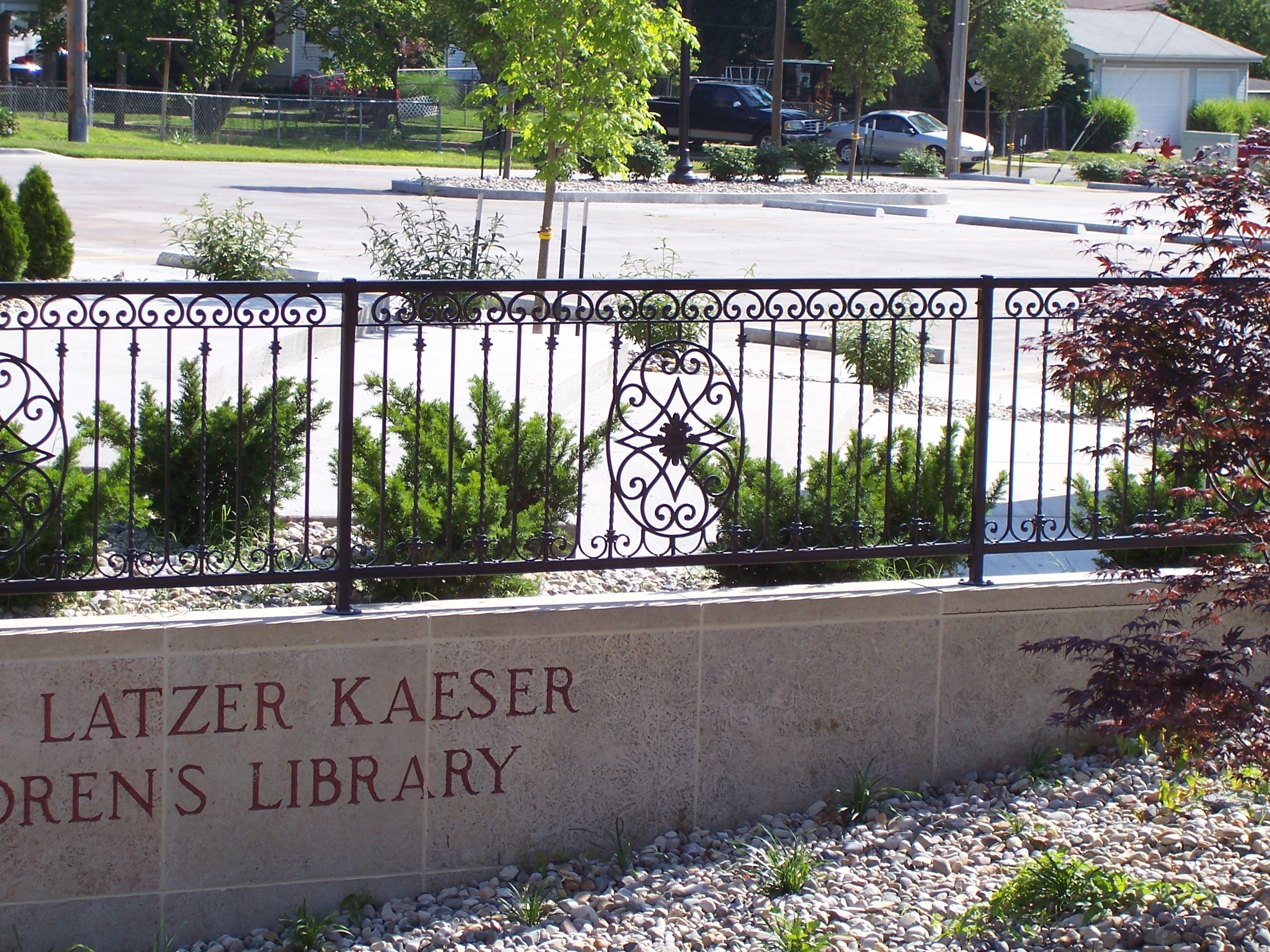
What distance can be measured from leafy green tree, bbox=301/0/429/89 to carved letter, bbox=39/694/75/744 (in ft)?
137

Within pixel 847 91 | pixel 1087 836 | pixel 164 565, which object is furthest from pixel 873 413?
pixel 847 91

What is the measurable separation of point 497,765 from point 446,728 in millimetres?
207

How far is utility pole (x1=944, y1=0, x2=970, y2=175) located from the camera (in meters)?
34.9

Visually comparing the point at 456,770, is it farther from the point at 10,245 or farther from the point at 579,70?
the point at 579,70

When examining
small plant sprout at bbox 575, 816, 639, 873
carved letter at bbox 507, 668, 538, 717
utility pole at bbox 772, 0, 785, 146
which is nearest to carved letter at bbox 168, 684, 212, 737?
carved letter at bbox 507, 668, 538, 717

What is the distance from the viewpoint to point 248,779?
14.1ft

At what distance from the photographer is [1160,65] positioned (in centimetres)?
5334

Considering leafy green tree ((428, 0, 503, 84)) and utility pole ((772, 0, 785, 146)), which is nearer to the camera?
leafy green tree ((428, 0, 503, 84))

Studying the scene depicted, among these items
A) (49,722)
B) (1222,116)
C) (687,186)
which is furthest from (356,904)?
(1222,116)

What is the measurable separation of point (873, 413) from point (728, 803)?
4.59m

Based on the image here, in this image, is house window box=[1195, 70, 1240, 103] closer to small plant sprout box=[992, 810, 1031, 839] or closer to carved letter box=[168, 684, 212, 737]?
small plant sprout box=[992, 810, 1031, 839]

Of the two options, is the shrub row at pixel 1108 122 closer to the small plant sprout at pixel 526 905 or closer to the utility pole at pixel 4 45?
the utility pole at pixel 4 45

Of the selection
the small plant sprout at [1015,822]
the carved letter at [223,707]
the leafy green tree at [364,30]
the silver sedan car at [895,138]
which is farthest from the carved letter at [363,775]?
the leafy green tree at [364,30]

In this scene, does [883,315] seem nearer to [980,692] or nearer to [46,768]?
[980,692]
